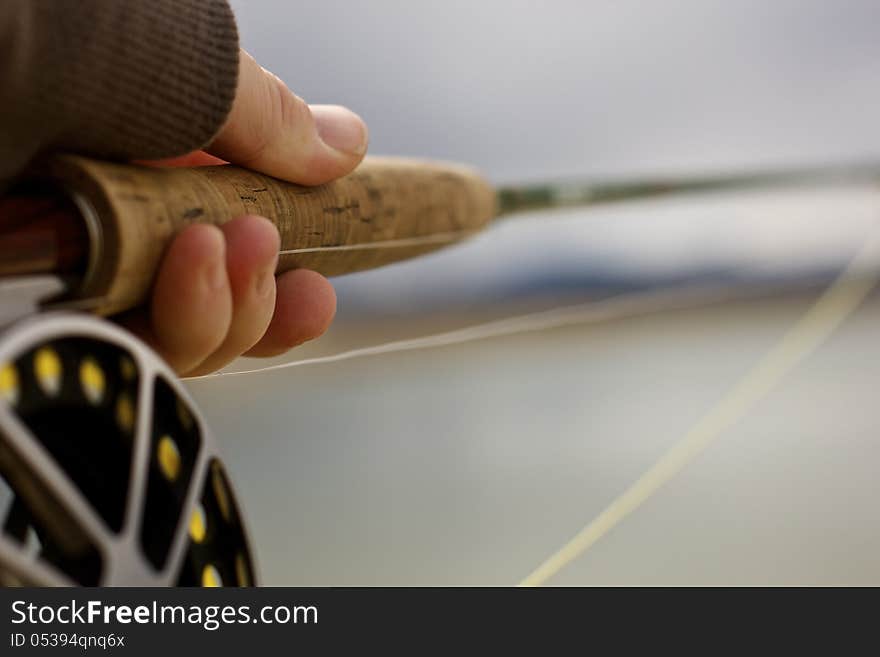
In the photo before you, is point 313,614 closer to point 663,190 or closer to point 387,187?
point 387,187

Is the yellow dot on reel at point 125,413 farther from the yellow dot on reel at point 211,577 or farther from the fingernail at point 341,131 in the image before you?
the fingernail at point 341,131

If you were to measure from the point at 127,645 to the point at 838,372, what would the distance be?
1955 mm

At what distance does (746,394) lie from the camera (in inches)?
79.8

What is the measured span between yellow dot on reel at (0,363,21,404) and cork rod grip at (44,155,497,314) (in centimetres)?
7

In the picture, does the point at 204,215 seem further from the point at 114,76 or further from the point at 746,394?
the point at 746,394

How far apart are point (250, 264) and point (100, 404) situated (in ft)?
0.43

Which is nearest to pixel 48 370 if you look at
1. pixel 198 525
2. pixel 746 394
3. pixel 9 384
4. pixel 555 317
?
pixel 9 384

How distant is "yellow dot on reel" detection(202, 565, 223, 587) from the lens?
0.50 m

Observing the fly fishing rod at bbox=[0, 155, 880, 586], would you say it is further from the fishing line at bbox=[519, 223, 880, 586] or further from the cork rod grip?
the fishing line at bbox=[519, 223, 880, 586]

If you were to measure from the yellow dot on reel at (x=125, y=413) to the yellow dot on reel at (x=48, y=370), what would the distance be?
0.12 ft

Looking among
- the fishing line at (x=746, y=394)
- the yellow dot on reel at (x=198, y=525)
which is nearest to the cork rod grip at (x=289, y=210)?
the yellow dot on reel at (x=198, y=525)

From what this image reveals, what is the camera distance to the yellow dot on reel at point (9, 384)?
39 cm

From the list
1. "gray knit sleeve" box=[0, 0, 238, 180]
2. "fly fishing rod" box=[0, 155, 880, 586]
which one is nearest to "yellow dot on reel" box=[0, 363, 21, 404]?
"fly fishing rod" box=[0, 155, 880, 586]

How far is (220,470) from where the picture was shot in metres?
0.50
